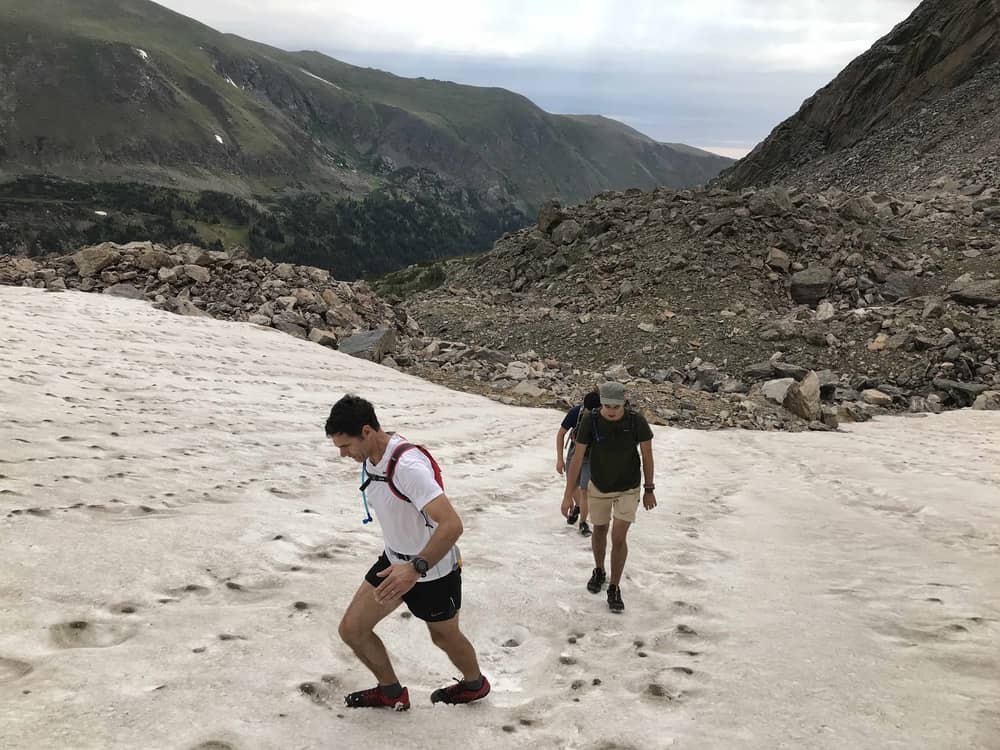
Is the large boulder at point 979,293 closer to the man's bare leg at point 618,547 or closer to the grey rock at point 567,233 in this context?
the grey rock at point 567,233

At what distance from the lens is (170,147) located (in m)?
198

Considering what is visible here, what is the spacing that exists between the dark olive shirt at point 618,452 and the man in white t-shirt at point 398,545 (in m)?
2.05

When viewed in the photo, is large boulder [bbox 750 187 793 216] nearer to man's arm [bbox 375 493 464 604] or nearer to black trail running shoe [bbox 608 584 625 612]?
black trail running shoe [bbox 608 584 625 612]

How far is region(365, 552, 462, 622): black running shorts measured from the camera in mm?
3521

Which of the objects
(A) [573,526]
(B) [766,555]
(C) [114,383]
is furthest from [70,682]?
(C) [114,383]

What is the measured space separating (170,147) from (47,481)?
8900 inches

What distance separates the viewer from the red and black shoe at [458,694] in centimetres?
386

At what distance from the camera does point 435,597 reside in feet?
11.6

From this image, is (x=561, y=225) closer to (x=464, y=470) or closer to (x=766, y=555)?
(x=464, y=470)

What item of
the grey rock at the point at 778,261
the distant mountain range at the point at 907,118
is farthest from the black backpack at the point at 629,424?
the distant mountain range at the point at 907,118

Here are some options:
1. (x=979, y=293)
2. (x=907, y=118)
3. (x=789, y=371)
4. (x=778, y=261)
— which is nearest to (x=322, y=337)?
(x=789, y=371)

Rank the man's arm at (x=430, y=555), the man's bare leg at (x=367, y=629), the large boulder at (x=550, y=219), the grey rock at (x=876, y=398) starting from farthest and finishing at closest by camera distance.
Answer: the large boulder at (x=550, y=219) < the grey rock at (x=876, y=398) < the man's bare leg at (x=367, y=629) < the man's arm at (x=430, y=555)

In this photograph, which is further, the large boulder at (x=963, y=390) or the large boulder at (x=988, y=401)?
the large boulder at (x=963, y=390)

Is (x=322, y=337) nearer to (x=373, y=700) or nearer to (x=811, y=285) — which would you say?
(x=373, y=700)
